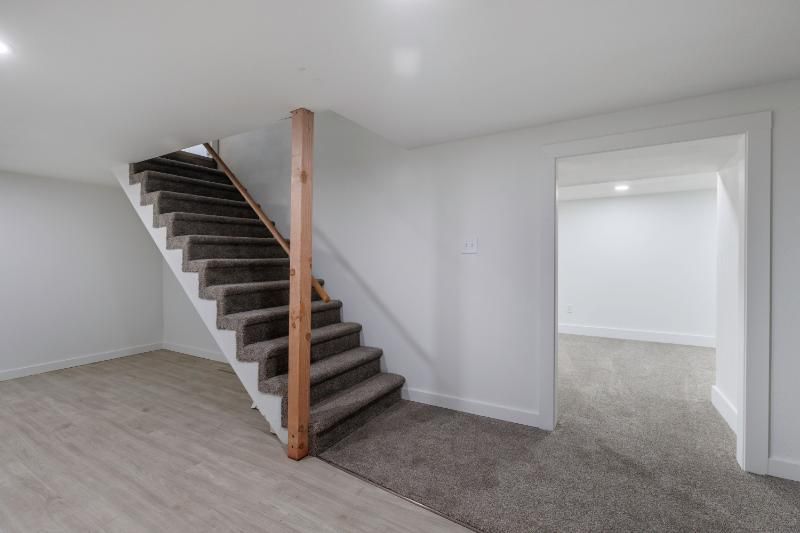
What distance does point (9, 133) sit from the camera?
8.82 feet

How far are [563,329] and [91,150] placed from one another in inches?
240

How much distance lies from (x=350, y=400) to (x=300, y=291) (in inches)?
35.1

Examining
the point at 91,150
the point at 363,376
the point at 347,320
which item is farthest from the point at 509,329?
the point at 91,150

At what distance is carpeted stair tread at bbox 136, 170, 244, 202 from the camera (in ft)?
10.8

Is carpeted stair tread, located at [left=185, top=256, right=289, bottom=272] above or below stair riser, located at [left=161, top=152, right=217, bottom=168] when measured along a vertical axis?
below

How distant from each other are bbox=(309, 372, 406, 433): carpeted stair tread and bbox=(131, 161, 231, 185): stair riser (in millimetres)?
2681

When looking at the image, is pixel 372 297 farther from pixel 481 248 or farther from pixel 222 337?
pixel 222 337

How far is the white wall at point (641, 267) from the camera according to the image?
16.3 ft

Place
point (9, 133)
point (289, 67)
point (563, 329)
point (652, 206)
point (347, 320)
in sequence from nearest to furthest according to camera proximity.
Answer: point (289, 67) < point (9, 133) < point (347, 320) < point (652, 206) < point (563, 329)

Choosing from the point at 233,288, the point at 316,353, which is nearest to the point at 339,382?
the point at 316,353

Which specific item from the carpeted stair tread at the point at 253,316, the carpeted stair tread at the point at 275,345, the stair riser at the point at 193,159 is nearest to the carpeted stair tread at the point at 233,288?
the carpeted stair tread at the point at 253,316

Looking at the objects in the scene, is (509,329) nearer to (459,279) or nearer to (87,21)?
(459,279)

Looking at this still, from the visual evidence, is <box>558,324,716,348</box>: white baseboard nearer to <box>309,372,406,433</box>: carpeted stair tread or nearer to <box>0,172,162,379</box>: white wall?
<box>309,372,406,433</box>: carpeted stair tread

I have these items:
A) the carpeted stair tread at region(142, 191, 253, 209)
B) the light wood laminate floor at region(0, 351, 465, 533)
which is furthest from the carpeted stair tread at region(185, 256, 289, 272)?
the light wood laminate floor at region(0, 351, 465, 533)
